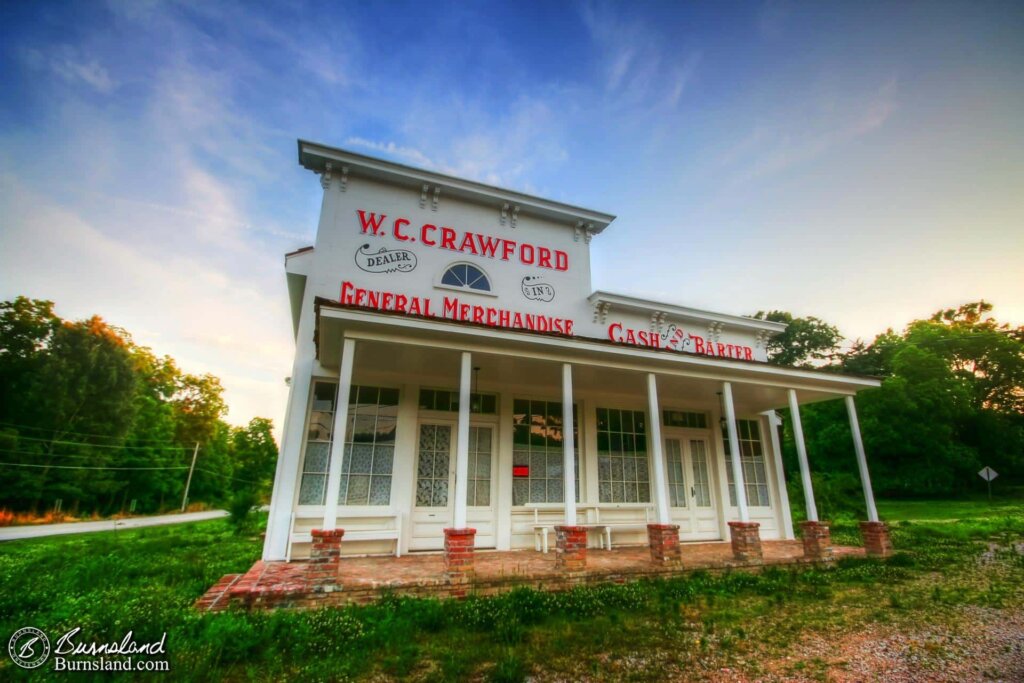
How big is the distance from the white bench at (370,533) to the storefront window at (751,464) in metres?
7.65

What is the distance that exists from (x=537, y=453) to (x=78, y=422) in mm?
29928

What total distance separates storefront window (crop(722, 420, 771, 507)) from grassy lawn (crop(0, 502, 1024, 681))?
144 inches

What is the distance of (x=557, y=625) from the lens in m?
4.28

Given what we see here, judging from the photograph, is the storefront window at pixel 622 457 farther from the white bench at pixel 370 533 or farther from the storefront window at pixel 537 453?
the white bench at pixel 370 533

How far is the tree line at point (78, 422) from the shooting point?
22.2 metres

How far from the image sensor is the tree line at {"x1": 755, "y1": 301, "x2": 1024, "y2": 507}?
85.2ft

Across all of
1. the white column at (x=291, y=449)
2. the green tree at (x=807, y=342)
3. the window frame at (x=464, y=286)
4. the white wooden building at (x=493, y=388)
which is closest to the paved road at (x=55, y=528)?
the white column at (x=291, y=449)

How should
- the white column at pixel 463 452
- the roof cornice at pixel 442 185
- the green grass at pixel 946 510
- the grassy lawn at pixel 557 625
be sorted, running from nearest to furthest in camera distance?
the grassy lawn at pixel 557 625
the white column at pixel 463 452
the roof cornice at pixel 442 185
the green grass at pixel 946 510

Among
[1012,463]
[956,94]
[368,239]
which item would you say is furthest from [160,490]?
[1012,463]

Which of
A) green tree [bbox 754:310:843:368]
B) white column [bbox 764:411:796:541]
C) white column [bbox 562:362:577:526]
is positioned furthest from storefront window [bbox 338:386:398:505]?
green tree [bbox 754:310:843:368]

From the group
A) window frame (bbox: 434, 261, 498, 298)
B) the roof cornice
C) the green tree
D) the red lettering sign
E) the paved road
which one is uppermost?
the green tree

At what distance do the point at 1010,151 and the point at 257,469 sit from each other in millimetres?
49260

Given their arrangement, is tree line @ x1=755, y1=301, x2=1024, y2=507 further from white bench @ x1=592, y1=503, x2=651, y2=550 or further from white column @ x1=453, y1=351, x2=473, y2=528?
white column @ x1=453, y1=351, x2=473, y2=528

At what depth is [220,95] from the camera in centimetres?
770
